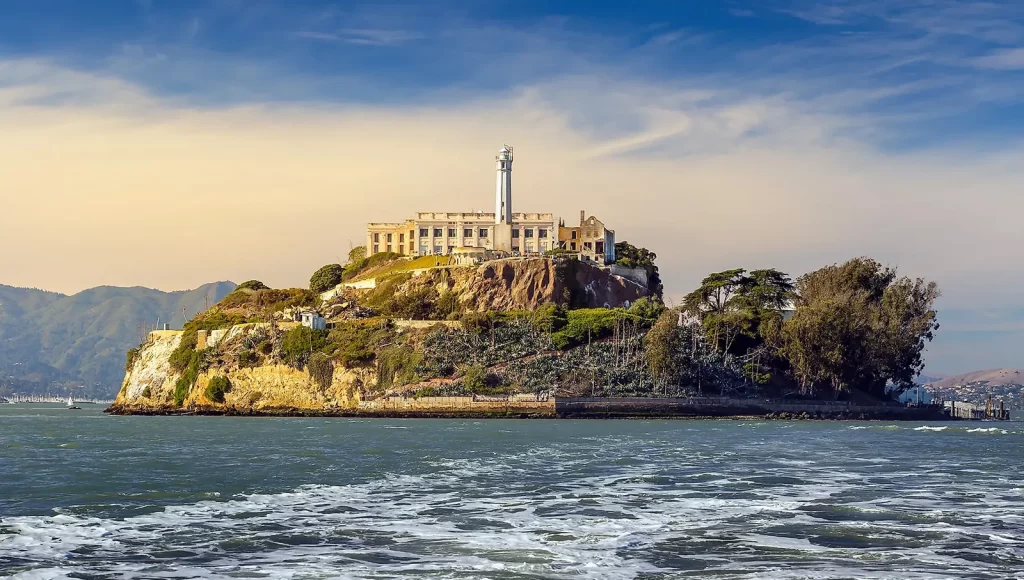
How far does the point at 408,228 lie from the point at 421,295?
28095 millimetres

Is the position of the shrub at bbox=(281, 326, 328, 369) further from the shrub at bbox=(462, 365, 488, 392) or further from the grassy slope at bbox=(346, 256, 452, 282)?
the shrub at bbox=(462, 365, 488, 392)

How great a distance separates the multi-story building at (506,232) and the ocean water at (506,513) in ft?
312

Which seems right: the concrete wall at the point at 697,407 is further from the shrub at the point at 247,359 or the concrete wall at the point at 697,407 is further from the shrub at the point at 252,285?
the shrub at the point at 252,285

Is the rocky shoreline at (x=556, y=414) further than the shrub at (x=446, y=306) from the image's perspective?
No

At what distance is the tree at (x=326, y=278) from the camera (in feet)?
552

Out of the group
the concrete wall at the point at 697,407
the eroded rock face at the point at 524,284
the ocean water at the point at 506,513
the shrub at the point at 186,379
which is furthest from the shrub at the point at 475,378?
the ocean water at the point at 506,513

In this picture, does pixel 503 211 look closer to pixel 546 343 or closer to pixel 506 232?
pixel 506 232

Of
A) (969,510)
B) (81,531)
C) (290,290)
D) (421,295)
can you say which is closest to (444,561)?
(81,531)

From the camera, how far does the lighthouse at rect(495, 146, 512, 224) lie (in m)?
152

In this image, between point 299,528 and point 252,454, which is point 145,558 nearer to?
point 299,528

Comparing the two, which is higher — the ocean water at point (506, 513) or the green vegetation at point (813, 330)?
the green vegetation at point (813, 330)

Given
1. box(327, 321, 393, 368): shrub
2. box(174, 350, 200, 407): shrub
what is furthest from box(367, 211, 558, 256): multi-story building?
box(174, 350, 200, 407): shrub

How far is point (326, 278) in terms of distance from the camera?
557ft

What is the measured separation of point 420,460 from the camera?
51.2 meters
